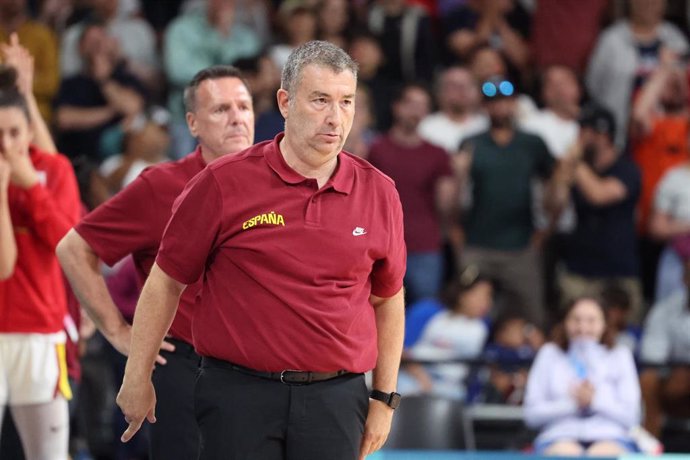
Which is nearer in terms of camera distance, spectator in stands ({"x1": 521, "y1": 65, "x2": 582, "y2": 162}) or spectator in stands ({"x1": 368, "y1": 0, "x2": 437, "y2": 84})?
spectator in stands ({"x1": 521, "y1": 65, "x2": 582, "y2": 162})

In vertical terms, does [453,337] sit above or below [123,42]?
below

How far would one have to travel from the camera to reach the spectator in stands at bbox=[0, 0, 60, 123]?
11.7 m

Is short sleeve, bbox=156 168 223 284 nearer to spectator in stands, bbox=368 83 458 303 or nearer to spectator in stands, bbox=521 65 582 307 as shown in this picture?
spectator in stands, bbox=368 83 458 303

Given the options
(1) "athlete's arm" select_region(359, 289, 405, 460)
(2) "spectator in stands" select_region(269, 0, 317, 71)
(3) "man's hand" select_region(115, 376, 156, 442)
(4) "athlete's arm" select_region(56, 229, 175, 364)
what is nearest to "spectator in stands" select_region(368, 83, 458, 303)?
(2) "spectator in stands" select_region(269, 0, 317, 71)

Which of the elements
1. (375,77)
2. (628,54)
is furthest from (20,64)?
(628,54)

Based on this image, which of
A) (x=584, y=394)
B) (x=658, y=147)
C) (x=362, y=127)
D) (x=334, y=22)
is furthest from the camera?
(x=334, y=22)

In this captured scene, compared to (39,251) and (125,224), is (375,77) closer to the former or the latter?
(39,251)

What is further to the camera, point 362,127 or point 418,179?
point 362,127

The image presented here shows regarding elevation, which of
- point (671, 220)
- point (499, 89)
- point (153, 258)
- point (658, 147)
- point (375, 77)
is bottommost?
point (153, 258)

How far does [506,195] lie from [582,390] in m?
2.40

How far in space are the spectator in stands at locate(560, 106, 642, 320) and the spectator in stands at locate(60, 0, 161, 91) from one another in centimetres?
376

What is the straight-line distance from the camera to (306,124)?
4363mm

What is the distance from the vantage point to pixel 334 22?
11.6 m

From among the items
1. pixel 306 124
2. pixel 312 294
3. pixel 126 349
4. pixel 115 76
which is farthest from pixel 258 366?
pixel 115 76
